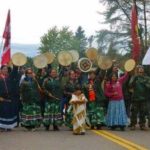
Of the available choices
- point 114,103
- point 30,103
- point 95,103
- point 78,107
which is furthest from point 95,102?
point 30,103

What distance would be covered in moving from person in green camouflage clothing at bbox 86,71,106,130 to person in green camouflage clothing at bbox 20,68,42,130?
1.38m

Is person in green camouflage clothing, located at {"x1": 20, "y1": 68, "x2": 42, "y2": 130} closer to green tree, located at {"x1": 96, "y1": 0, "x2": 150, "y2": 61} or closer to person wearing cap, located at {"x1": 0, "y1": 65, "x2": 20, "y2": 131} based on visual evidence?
person wearing cap, located at {"x1": 0, "y1": 65, "x2": 20, "y2": 131}

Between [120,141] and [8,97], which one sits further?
[8,97]

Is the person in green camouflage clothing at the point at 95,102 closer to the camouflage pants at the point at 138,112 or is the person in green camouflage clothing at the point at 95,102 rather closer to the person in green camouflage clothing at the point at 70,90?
the person in green camouflage clothing at the point at 70,90

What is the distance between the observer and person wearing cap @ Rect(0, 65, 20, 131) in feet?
55.9

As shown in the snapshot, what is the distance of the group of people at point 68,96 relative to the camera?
17.0m

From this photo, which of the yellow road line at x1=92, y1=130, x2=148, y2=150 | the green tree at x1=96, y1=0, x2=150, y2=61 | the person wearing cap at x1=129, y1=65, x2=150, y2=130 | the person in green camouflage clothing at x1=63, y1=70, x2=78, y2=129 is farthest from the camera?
the green tree at x1=96, y1=0, x2=150, y2=61

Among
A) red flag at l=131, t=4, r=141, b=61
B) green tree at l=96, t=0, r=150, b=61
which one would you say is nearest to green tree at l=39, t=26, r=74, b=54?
green tree at l=96, t=0, r=150, b=61

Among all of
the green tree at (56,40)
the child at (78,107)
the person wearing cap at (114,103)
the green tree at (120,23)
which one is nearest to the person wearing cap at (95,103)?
the person wearing cap at (114,103)

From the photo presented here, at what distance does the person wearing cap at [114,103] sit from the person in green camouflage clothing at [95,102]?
0.63 feet

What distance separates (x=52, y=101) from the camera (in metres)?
17.0

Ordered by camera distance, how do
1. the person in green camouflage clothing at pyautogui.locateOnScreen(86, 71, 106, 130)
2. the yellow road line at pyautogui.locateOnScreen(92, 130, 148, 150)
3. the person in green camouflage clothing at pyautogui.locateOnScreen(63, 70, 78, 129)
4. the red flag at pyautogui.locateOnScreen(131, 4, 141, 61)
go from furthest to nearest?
1. the red flag at pyautogui.locateOnScreen(131, 4, 141, 61)
2. the person in green camouflage clothing at pyautogui.locateOnScreen(86, 71, 106, 130)
3. the person in green camouflage clothing at pyautogui.locateOnScreen(63, 70, 78, 129)
4. the yellow road line at pyautogui.locateOnScreen(92, 130, 148, 150)

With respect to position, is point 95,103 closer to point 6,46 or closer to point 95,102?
point 95,102

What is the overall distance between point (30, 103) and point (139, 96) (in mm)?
2971
